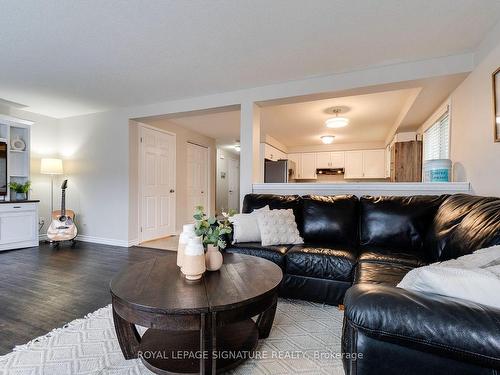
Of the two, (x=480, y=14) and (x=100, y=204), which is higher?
(x=480, y=14)

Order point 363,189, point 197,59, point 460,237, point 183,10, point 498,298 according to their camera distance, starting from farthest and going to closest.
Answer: point 363,189 < point 197,59 < point 183,10 < point 460,237 < point 498,298

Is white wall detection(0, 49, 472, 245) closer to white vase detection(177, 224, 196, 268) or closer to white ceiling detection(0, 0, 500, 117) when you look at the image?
white ceiling detection(0, 0, 500, 117)

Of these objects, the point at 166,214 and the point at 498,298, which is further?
the point at 166,214

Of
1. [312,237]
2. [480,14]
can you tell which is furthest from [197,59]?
[480,14]

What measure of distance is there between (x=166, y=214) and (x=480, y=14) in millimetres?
5116

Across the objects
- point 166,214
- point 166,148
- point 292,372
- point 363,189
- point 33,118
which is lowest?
→ point 292,372

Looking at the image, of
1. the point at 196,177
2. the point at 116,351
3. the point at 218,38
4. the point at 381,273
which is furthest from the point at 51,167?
the point at 381,273

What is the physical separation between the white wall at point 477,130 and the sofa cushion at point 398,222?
43cm

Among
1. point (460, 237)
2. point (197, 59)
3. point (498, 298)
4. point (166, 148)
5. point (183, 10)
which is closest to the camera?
point (498, 298)

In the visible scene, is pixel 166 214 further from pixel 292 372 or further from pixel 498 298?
pixel 498 298

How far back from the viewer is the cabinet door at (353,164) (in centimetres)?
681

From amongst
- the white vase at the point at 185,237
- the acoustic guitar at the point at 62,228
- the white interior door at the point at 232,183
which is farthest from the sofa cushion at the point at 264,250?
the white interior door at the point at 232,183

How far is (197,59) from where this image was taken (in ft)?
9.14

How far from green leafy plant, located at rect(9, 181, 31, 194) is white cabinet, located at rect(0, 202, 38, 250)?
0.26m
